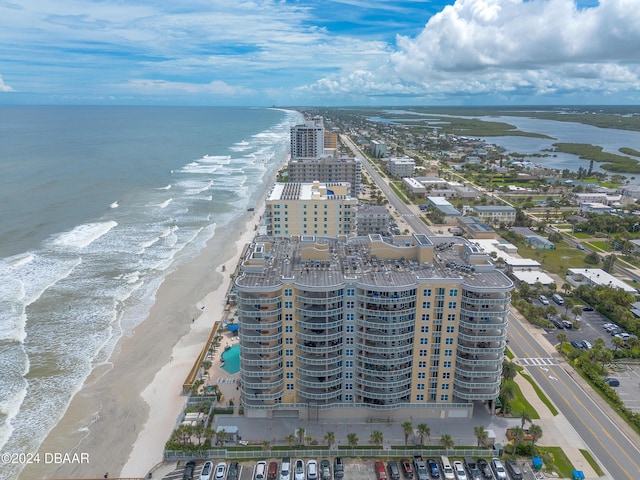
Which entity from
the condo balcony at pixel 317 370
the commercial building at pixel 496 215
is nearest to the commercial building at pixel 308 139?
the commercial building at pixel 496 215

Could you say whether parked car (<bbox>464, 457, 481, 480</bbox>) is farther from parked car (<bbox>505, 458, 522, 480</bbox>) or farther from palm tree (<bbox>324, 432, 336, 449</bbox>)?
palm tree (<bbox>324, 432, 336, 449</bbox>)

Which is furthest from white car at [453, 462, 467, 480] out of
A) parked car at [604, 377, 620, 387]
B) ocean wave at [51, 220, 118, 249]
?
ocean wave at [51, 220, 118, 249]

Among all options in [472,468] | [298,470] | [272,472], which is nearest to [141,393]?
[272,472]

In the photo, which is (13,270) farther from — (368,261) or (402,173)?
(402,173)

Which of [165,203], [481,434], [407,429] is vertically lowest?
[481,434]

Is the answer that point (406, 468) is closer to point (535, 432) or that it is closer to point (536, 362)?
point (535, 432)

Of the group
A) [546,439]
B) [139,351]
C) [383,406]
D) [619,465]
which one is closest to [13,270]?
[139,351]

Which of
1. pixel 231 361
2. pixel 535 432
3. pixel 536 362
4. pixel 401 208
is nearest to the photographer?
pixel 535 432
